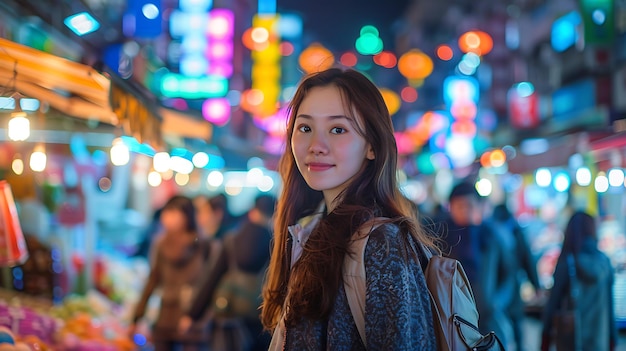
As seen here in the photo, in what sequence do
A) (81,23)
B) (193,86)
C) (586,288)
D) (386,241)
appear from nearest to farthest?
(386,241) < (81,23) < (586,288) < (193,86)

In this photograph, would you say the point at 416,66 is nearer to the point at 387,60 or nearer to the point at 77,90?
the point at 387,60

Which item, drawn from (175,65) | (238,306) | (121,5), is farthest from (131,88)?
(175,65)

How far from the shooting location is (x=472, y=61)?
32469 millimetres

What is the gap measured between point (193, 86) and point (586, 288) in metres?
12.3

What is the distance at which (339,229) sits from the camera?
248cm

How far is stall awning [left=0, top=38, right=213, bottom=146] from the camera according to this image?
4.96m

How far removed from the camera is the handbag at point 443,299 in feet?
7.70

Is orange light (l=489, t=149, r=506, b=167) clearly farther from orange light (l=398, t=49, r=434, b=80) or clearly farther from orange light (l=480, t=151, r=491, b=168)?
orange light (l=398, t=49, r=434, b=80)

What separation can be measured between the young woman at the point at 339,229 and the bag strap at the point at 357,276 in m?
0.02

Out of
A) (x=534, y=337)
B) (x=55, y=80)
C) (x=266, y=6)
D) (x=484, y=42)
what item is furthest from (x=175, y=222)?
(x=266, y=6)

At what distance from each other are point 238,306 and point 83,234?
Answer: 3835 millimetres

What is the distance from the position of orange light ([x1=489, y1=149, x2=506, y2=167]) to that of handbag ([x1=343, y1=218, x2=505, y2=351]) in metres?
18.6

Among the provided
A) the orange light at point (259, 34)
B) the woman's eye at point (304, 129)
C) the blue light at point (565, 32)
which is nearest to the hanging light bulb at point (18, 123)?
the woman's eye at point (304, 129)

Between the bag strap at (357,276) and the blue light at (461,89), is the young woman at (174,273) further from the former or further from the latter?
the blue light at (461,89)
